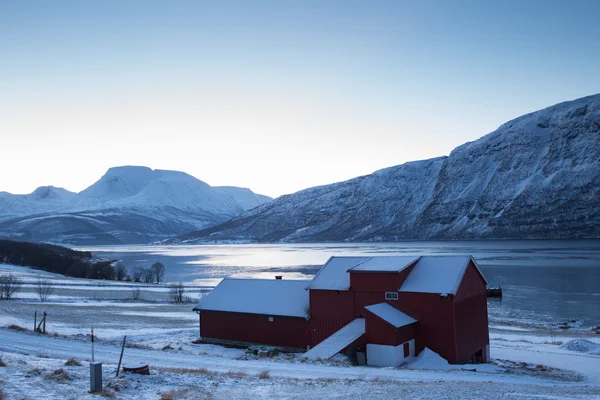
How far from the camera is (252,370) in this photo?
19453 mm

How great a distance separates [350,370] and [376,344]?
5609 millimetres

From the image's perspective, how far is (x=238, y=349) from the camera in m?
31.7

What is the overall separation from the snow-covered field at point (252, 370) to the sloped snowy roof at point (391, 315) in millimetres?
1979

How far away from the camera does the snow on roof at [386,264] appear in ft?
94.7

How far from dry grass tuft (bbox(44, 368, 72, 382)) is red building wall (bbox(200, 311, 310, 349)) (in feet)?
57.7

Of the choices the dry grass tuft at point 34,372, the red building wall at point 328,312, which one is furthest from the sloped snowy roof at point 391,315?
the dry grass tuft at point 34,372

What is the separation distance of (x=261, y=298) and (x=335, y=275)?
17.4 feet

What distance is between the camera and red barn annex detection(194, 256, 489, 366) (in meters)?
26.5

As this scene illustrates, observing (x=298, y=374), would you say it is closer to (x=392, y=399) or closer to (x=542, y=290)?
(x=392, y=399)

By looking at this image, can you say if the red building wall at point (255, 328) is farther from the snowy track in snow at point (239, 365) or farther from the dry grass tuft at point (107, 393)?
the dry grass tuft at point (107, 393)

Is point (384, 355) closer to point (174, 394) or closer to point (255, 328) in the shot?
point (255, 328)

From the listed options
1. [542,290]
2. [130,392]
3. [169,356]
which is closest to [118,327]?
[169,356]

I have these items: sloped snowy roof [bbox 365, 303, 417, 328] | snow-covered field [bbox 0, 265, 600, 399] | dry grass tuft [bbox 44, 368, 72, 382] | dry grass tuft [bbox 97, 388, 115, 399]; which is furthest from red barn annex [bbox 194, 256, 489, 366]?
dry grass tuft [bbox 97, 388, 115, 399]

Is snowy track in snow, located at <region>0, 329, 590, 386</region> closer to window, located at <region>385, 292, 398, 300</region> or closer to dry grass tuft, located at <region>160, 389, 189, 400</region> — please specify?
dry grass tuft, located at <region>160, 389, 189, 400</region>
